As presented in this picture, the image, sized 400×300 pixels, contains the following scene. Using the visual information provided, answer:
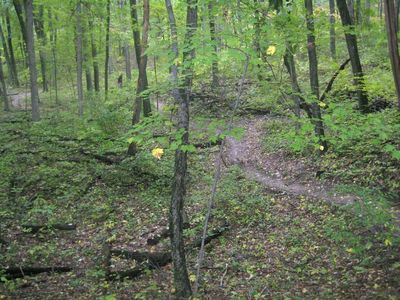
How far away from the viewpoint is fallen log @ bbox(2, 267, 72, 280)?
7.55m

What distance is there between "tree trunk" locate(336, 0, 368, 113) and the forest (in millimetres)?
44

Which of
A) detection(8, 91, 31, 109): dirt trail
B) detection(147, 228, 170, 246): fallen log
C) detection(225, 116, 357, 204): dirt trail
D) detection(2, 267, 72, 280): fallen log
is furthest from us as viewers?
detection(8, 91, 31, 109): dirt trail

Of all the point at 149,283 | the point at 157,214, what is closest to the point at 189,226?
the point at 157,214

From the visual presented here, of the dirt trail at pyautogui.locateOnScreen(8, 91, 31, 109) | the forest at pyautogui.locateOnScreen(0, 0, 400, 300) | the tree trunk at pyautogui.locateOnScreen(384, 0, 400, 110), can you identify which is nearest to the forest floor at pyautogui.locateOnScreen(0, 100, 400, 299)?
the forest at pyautogui.locateOnScreen(0, 0, 400, 300)

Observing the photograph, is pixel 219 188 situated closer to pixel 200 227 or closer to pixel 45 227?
pixel 200 227

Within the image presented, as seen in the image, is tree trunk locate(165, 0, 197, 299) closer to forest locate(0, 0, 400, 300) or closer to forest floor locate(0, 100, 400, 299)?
forest locate(0, 0, 400, 300)

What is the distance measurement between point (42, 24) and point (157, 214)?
2219cm

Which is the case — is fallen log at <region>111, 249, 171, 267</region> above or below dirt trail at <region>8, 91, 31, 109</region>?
below

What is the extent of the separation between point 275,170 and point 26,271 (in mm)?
8323

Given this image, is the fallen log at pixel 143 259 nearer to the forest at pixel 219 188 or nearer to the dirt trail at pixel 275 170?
the forest at pixel 219 188

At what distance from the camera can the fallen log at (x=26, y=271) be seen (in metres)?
7.55

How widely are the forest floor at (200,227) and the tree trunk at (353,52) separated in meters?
2.77

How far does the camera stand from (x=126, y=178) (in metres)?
12.6

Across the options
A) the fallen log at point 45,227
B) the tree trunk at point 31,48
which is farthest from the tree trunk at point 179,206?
the tree trunk at point 31,48
